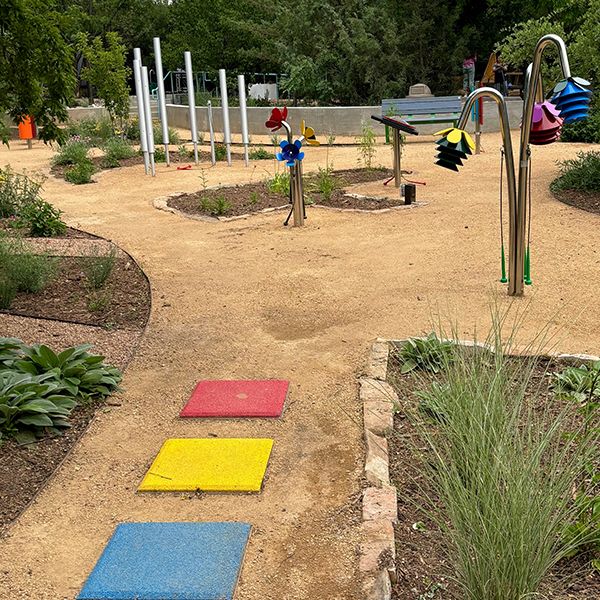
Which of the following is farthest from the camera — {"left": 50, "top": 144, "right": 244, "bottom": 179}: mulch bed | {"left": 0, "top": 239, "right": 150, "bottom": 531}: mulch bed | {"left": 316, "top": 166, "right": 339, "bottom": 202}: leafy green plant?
{"left": 50, "top": 144, "right": 244, "bottom": 179}: mulch bed

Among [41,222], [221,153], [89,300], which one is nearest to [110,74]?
[221,153]

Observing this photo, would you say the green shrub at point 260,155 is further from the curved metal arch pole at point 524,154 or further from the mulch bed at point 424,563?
the mulch bed at point 424,563

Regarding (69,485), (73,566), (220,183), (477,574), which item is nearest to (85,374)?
(69,485)

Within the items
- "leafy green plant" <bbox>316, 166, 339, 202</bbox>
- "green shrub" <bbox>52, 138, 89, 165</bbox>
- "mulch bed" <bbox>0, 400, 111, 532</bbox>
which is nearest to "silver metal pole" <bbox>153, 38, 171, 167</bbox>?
"green shrub" <bbox>52, 138, 89, 165</bbox>

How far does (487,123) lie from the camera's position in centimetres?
1891

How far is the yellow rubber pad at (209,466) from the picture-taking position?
369 centimetres

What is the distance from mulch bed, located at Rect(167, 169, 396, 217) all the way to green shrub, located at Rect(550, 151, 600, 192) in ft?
7.02

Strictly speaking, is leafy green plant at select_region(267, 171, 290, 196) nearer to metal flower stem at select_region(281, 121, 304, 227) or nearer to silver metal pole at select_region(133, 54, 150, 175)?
metal flower stem at select_region(281, 121, 304, 227)

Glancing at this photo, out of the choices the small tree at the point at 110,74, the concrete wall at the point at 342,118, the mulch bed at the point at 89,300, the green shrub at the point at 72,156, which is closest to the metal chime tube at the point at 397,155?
the mulch bed at the point at 89,300

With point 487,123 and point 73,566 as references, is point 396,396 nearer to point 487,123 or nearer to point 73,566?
point 73,566

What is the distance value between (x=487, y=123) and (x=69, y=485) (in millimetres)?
16792

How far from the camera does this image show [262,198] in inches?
454

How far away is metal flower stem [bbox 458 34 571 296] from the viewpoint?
5.67 m

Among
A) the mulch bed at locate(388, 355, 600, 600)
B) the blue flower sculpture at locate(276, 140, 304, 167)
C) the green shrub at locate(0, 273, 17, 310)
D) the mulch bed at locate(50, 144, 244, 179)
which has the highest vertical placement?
the blue flower sculpture at locate(276, 140, 304, 167)
